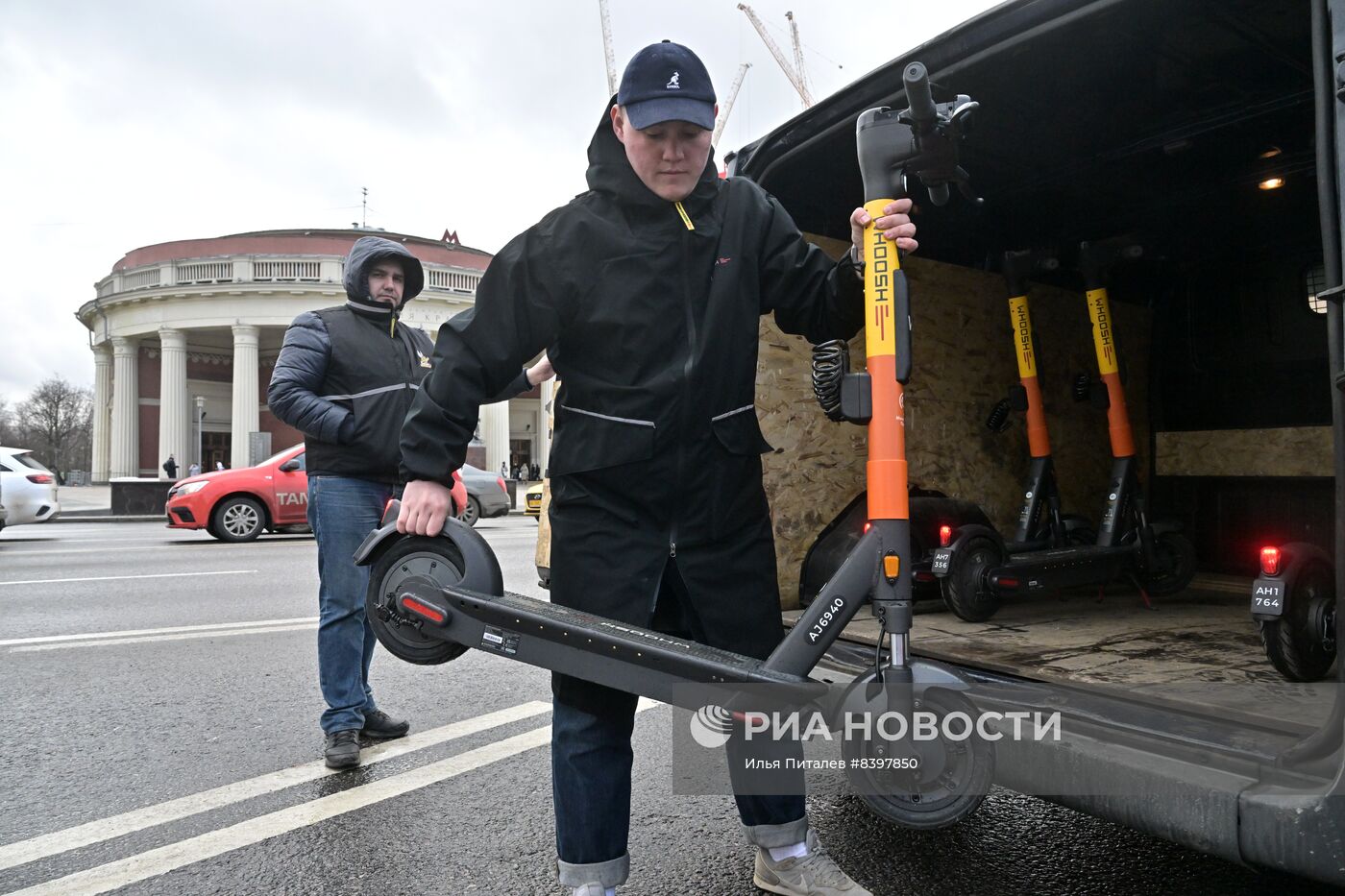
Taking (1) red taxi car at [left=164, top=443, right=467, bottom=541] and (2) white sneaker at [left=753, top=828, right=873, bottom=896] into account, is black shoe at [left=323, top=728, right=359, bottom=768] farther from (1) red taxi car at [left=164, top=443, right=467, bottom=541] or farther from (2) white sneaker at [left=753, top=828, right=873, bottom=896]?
(1) red taxi car at [left=164, top=443, right=467, bottom=541]

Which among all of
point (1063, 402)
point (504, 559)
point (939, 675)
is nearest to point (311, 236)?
point (504, 559)

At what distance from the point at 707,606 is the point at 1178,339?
5099 millimetres

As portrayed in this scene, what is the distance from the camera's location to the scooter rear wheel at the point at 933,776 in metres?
1.89

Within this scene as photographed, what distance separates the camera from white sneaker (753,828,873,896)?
212cm

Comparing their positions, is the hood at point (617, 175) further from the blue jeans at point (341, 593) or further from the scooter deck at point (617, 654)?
the blue jeans at point (341, 593)

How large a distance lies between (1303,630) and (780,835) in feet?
6.69

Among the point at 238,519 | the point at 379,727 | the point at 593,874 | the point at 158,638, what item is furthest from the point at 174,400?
the point at 593,874

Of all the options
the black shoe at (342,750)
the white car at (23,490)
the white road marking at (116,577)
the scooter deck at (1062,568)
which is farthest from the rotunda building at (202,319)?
the black shoe at (342,750)

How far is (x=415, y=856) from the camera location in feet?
8.18

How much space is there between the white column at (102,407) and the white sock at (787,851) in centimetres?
5021

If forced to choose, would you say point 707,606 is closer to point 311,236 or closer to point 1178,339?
point 1178,339

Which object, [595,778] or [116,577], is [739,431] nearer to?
[595,778]

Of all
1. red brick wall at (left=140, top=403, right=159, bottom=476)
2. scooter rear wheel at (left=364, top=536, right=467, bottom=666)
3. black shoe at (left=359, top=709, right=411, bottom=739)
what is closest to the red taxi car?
black shoe at (left=359, top=709, right=411, bottom=739)

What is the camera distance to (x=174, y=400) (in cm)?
3975
